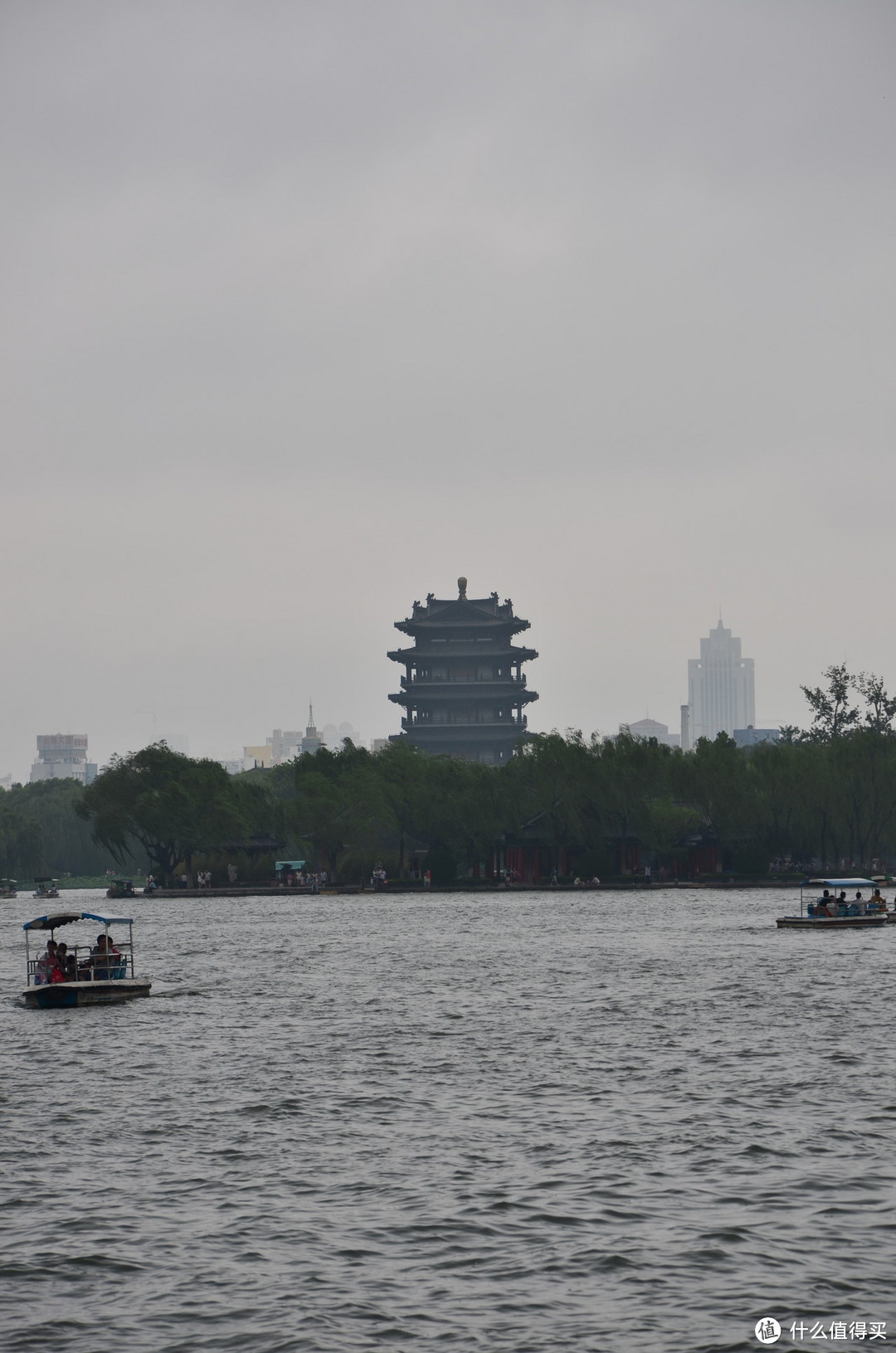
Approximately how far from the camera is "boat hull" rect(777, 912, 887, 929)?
58125 mm

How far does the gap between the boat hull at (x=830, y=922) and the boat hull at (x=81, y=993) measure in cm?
2662

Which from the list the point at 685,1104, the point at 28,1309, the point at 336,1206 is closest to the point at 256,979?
the point at 685,1104

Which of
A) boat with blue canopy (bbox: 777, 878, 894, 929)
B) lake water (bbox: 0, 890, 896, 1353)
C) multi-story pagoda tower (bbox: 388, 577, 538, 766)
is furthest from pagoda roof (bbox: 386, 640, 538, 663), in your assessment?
lake water (bbox: 0, 890, 896, 1353)

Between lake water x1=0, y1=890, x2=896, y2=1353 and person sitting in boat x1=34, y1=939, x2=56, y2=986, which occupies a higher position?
person sitting in boat x1=34, y1=939, x2=56, y2=986

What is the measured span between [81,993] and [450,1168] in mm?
19620

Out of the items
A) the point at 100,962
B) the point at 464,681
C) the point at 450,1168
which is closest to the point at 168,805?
the point at 100,962

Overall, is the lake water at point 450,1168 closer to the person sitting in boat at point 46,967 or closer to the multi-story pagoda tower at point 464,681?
the person sitting in boat at point 46,967

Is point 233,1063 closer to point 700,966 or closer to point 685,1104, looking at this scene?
point 685,1104

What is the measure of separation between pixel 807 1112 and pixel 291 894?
79.4 meters

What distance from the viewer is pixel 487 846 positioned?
9675 cm

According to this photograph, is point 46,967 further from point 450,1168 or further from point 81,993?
point 450,1168

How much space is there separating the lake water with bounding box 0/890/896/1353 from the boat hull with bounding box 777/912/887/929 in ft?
56.9

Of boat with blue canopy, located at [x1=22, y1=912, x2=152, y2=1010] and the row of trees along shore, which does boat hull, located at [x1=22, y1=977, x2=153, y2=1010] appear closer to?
boat with blue canopy, located at [x1=22, y1=912, x2=152, y2=1010]

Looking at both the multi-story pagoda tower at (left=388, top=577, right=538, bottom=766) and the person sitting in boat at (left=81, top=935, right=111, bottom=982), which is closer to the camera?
the person sitting in boat at (left=81, top=935, right=111, bottom=982)
